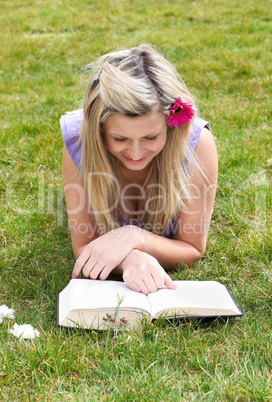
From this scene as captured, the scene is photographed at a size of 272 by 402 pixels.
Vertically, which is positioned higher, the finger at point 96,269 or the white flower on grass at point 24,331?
the finger at point 96,269

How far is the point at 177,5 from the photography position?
891cm

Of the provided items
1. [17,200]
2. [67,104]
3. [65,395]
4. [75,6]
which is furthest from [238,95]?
[75,6]

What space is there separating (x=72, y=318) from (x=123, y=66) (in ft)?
3.86

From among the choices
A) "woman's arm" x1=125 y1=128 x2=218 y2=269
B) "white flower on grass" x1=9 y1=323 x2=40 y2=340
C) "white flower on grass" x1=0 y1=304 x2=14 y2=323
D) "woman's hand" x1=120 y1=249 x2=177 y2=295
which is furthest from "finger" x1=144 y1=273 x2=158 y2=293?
"white flower on grass" x1=0 y1=304 x2=14 y2=323

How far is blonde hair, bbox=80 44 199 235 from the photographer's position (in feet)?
7.55

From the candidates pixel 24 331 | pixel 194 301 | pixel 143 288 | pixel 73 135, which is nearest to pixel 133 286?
pixel 143 288

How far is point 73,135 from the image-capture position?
111 inches

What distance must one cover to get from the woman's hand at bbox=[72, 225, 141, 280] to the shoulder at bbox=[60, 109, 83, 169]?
471 millimetres

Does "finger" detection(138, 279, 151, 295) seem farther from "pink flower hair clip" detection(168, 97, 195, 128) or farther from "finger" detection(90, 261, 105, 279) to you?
"pink flower hair clip" detection(168, 97, 195, 128)

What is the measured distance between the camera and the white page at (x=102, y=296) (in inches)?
86.4

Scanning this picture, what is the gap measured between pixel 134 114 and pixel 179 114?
23cm

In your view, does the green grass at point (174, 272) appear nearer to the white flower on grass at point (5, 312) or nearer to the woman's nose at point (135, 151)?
the white flower on grass at point (5, 312)

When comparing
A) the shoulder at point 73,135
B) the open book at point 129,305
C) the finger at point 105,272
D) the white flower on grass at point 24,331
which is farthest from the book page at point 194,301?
the shoulder at point 73,135

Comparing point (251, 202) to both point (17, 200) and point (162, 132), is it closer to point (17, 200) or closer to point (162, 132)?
point (162, 132)
